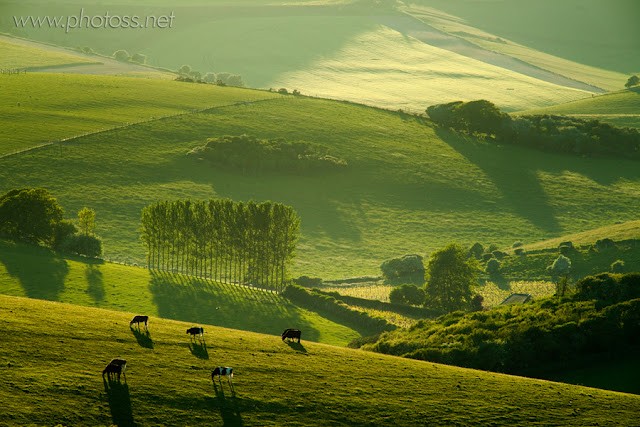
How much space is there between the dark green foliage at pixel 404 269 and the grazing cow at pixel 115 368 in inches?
3077

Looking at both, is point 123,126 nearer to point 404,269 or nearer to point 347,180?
point 347,180

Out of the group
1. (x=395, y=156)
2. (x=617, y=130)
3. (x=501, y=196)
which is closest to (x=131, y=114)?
(x=395, y=156)

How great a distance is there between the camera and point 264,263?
107 meters

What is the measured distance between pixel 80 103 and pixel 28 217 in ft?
267

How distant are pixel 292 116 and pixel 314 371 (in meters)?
137

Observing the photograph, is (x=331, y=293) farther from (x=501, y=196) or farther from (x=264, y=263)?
(x=501, y=196)

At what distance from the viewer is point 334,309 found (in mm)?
94500

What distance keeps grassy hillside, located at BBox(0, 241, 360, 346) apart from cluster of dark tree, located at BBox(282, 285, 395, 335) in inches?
66.2

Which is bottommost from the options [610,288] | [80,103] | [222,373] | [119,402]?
[119,402]

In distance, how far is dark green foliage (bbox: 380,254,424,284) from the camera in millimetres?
120625

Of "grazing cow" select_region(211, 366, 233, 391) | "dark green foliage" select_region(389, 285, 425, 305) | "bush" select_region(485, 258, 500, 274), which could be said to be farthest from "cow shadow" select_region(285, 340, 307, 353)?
"bush" select_region(485, 258, 500, 274)


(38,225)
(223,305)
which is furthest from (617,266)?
(38,225)

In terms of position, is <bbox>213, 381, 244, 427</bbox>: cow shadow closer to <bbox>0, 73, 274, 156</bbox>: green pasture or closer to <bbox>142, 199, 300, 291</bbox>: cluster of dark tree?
<bbox>142, 199, 300, 291</bbox>: cluster of dark tree

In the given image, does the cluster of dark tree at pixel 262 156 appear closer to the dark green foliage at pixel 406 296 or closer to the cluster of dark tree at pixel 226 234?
the cluster of dark tree at pixel 226 234
